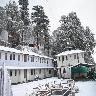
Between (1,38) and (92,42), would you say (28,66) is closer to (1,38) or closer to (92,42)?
(1,38)

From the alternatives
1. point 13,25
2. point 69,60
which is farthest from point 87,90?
point 13,25

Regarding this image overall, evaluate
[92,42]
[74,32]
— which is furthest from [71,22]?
→ [92,42]

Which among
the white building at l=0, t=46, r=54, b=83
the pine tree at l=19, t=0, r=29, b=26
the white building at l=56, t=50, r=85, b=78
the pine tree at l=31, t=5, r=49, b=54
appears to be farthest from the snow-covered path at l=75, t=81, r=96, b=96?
the pine tree at l=19, t=0, r=29, b=26

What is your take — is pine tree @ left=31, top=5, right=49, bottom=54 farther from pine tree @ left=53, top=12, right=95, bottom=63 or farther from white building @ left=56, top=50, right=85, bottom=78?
white building @ left=56, top=50, right=85, bottom=78

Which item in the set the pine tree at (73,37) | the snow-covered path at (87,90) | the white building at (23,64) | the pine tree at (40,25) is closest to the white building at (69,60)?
the white building at (23,64)

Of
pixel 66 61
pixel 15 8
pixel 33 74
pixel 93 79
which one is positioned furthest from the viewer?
pixel 15 8

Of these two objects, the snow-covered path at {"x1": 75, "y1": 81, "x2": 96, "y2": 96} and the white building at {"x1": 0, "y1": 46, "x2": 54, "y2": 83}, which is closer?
the snow-covered path at {"x1": 75, "y1": 81, "x2": 96, "y2": 96}

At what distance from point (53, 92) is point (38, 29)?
44749 millimetres

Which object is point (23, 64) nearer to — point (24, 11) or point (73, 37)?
point (73, 37)

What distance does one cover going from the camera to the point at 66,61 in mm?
53719

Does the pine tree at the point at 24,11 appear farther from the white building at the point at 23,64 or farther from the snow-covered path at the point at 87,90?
the snow-covered path at the point at 87,90

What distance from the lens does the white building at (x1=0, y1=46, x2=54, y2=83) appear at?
35.9 meters

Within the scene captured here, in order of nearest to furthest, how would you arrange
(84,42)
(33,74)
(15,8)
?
(33,74)
(84,42)
(15,8)

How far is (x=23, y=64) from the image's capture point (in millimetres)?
41125
